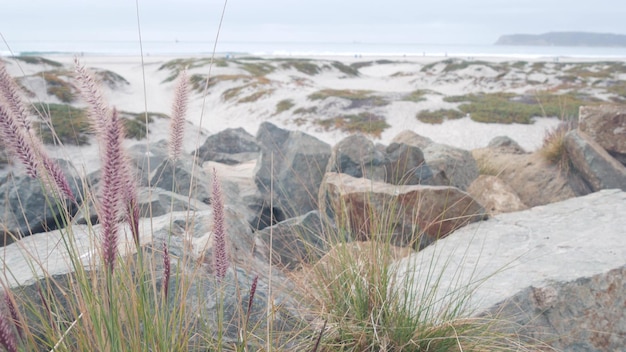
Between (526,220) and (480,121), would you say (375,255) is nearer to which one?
(526,220)

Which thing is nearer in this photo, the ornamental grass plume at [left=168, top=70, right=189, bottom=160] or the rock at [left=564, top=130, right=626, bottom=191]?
the ornamental grass plume at [left=168, top=70, right=189, bottom=160]

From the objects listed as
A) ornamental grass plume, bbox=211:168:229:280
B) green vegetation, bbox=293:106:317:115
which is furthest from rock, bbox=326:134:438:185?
green vegetation, bbox=293:106:317:115

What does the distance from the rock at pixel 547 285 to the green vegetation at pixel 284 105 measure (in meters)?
21.8

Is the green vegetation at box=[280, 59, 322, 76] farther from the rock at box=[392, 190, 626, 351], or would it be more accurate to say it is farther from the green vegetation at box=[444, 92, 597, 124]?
the rock at box=[392, 190, 626, 351]

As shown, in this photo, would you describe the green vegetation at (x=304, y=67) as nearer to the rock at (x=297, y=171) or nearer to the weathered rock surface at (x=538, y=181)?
the weathered rock surface at (x=538, y=181)

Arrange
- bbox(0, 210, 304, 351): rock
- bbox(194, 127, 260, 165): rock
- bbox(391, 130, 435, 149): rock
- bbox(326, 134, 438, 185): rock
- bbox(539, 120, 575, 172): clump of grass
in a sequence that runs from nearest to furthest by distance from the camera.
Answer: bbox(0, 210, 304, 351): rock
bbox(326, 134, 438, 185): rock
bbox(539, 120, 575, 172): clump of grass
bbox(391, 130, 435, 149): rock
bbox(194, 127, 260, 165): rock

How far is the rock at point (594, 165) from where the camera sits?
663 centimetres

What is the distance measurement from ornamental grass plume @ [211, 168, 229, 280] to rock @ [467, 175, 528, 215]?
4.71m

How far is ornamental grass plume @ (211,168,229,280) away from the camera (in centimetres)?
164

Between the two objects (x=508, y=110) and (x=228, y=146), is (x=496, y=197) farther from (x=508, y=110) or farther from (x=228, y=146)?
(x=508, y=110)

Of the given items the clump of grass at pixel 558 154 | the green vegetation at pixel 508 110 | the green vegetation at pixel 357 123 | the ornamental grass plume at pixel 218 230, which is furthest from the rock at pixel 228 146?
the green vegetation at pixel 508 110

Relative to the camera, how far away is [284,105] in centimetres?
2588

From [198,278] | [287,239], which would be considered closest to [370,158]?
[287,239]

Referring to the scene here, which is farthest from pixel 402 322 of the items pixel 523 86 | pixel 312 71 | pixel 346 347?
pixel 312 71
